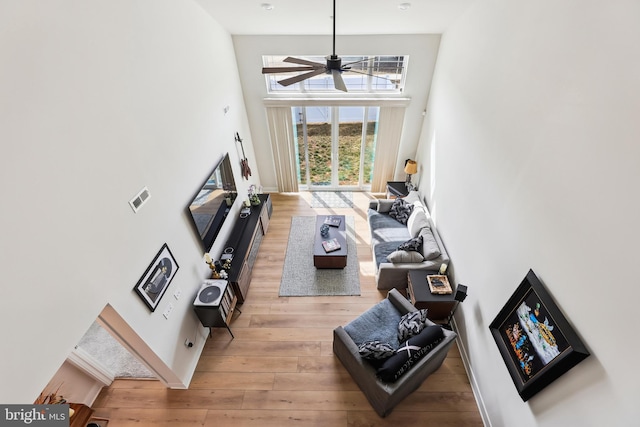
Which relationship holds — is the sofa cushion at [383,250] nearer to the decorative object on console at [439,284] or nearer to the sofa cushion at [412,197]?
the decorative object on console at [439,284]

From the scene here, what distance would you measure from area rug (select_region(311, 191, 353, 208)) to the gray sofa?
2.89ft

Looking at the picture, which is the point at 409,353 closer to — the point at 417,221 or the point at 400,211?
the point at 417,221

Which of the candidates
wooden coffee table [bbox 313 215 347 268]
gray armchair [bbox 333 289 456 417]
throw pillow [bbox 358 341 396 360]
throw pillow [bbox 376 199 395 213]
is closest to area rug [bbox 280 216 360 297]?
wooden coffee table [bbox 313 215 347 268]

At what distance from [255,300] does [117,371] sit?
70.7 inches

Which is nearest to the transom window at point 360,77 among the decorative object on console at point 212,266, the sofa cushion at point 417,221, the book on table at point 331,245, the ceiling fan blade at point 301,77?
the sofa cushion at point 417,221

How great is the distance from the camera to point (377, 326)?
331cm

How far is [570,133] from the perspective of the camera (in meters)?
1.88

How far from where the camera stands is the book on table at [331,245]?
4.50 metres

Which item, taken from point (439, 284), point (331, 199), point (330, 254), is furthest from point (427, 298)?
point (331, 199)

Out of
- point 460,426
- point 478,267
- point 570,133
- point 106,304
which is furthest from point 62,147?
point 460,426

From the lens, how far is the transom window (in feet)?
16.4

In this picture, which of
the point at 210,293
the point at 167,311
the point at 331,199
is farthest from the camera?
the point at 331,199

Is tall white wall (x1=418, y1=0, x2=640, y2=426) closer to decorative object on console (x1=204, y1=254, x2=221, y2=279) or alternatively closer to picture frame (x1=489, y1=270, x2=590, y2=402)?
picture frame (x1=489, y1=270, x2=590, y2=402)

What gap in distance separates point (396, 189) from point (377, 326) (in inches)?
129
